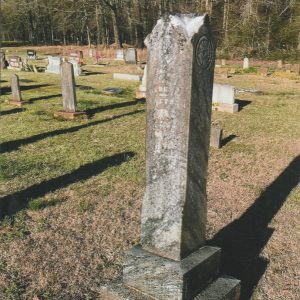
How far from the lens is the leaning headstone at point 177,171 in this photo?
317 centimetres

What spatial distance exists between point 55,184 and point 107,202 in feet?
4.28

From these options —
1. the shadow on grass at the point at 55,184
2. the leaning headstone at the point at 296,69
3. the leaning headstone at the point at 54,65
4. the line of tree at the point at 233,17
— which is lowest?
the shadow on grass at the point at 55,184

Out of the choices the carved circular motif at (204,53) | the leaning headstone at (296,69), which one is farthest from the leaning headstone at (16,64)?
the carved circular motif at (204,53)

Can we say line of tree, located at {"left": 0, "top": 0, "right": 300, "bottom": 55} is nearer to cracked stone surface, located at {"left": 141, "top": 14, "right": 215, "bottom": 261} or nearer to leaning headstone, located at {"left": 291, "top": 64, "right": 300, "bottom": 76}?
leaning headstone, located at {"left": 291, "top": 64, "right": 300, "bottom": 76}

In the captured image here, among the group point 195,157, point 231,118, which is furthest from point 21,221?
point 231,118

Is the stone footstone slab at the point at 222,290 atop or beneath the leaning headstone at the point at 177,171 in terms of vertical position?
beneath

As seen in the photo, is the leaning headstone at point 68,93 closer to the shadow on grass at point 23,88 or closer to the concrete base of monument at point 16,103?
the concrete base of monument at point 16,103

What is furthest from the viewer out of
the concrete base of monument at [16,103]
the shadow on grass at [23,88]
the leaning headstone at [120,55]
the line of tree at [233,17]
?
the leaning headstone at [120,55]

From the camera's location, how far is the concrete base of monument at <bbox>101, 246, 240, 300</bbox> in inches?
135

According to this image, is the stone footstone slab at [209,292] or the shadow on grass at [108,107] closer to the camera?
the stone footstone slab at [209,292]

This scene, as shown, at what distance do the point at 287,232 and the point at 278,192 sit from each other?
61.8 inches

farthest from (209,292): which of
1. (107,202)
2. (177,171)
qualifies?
(107,202)

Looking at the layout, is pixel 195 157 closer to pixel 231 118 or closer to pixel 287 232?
pixel 287 232

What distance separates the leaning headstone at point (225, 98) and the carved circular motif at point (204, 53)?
1068 cm
